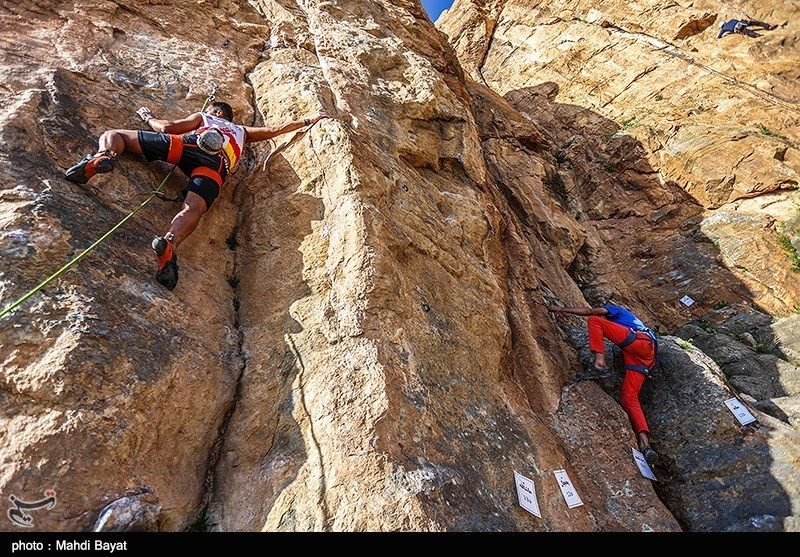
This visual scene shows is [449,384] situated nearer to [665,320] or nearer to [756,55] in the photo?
[665,320]

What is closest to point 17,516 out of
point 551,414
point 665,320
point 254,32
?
point 551,414

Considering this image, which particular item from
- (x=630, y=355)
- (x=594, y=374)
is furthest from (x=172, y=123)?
(x=630, y=355)

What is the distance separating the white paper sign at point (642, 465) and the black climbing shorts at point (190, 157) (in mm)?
5155

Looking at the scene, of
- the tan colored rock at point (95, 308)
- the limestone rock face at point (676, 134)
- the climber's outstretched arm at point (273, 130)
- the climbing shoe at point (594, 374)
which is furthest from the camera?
the limestone rock face at point (676, 134)

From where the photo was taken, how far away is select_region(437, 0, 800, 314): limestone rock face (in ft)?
28.3

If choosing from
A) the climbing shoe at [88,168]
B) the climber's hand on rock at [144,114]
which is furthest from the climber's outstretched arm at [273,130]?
the climbing shoe at [88,168]

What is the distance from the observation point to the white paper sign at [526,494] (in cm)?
330

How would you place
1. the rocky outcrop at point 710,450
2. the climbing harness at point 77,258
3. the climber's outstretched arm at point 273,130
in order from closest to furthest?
the climbing harness at point 77,258, the rocky outcrop at point 710,450, the climber's outstretched arm at point 273,130

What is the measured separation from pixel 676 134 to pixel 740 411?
835 cm

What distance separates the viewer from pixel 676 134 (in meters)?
10.4

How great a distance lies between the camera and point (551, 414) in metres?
4.64

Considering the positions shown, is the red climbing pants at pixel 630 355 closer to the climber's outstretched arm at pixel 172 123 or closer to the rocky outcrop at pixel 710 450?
the rocky outcrop at pixel 710 450

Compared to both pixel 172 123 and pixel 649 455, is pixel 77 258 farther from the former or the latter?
pixel 649 455
